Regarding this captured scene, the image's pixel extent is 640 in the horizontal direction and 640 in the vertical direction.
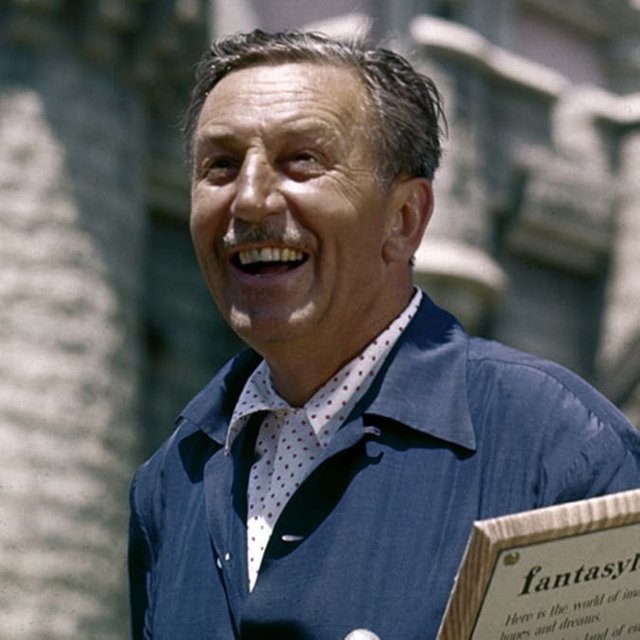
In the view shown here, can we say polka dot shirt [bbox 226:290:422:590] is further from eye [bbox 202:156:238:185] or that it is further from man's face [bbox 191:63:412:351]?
eye [bbox 202:156:238:185]

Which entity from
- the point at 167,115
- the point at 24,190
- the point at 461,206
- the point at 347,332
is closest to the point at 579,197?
the point at 461,206

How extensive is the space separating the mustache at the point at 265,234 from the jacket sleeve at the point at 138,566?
362 mm

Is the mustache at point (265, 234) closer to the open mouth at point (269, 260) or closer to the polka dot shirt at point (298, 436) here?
the open mouth at point (269, 260)

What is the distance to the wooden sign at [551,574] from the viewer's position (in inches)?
62.2

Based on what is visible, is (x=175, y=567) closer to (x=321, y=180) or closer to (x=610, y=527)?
(x=321, y=180)

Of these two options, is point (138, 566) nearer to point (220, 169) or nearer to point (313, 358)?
point (313, 358)

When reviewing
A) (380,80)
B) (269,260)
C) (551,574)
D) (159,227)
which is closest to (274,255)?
(269,260)

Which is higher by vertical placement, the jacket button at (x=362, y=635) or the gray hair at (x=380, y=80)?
the gray hair at (x=380, y=80)

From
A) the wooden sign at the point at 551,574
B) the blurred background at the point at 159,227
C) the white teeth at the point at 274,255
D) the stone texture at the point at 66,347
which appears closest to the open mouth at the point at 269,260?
the white teeth at the point at 274,255

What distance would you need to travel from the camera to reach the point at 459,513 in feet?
6.15

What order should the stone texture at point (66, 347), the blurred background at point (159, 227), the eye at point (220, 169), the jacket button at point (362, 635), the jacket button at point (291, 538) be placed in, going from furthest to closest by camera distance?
the blurred background at point (159, 227)
the stone texture at point (66, 347)
the eye at point (220, 169)
the jacket button at point (291, 538)
the jacket button at point (362, 635)

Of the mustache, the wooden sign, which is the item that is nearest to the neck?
the mustache

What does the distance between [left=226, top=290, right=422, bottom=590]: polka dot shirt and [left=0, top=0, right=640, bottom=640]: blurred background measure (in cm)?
373

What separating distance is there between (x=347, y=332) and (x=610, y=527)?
0.51 meters
